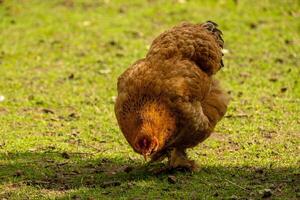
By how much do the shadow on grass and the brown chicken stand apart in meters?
0.27

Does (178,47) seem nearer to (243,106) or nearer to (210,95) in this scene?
(210,95)

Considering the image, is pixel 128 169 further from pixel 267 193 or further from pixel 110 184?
pixel 267 193

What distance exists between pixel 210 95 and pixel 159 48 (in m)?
0.77

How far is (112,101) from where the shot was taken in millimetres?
9867

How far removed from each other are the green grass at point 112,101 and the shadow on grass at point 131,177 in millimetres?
11

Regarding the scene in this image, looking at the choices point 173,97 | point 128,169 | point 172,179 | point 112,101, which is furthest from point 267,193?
point 112,101

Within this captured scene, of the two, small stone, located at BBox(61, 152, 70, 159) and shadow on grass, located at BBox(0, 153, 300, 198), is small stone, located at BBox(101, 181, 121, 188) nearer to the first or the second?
shadow on grass, located at BBox(0, 153, 300, 198)

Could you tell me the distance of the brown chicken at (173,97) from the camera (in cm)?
647

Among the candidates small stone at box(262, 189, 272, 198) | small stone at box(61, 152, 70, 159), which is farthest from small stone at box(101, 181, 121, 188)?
small stone at box(262, 189, 272, 198)

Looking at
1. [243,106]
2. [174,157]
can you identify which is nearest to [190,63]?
[174,157]

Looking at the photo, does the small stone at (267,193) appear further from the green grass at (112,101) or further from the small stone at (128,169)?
the small stone at (128,169)

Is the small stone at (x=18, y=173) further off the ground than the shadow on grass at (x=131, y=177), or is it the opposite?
the shadow on grass at (x=131, y=177)

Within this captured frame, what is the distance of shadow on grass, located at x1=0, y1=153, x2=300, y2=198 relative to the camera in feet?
21.7

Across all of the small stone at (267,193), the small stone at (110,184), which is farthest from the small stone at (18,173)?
the small stone at (267,193)
